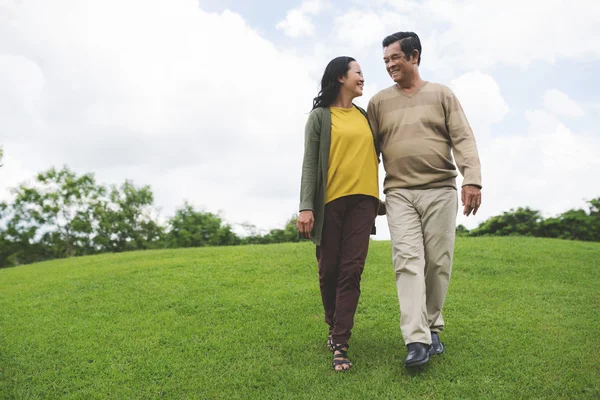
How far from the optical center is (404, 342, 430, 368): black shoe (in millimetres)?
4004

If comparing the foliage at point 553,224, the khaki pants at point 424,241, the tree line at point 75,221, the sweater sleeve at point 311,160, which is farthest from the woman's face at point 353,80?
the tree line at point 75,221

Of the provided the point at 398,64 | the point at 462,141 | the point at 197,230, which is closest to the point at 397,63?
the point at 398,64

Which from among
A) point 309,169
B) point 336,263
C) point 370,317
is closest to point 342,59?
point 309,169

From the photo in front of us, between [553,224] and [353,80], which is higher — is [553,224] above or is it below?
below

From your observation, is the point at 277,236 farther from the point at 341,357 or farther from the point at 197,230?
the point at 341,357

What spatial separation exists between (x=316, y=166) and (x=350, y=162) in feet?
0.93

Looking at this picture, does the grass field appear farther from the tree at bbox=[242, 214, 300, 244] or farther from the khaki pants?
the tree at bbox=[242, 214, 300, 244]

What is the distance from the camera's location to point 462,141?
4324 millimetres

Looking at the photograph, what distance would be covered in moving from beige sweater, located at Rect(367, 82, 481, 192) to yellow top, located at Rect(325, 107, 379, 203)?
197 millimetres

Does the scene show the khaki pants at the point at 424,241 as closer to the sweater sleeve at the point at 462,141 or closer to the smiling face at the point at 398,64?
the sweater sleeve at the point at 462,141

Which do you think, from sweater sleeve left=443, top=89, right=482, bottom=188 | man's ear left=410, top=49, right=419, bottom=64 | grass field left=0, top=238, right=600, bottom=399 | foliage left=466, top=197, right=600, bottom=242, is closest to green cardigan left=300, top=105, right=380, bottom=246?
man's ear left=410, top=49, right=419, bottom=64

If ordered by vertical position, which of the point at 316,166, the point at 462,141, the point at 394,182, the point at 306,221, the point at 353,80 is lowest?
the point at 306,221

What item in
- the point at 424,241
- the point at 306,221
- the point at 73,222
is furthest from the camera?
the point at 73,222

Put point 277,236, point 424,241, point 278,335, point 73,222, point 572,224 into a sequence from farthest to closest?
point 73,222 < point 277,236 < point 572,224 < point 278,335 < point 424,241
